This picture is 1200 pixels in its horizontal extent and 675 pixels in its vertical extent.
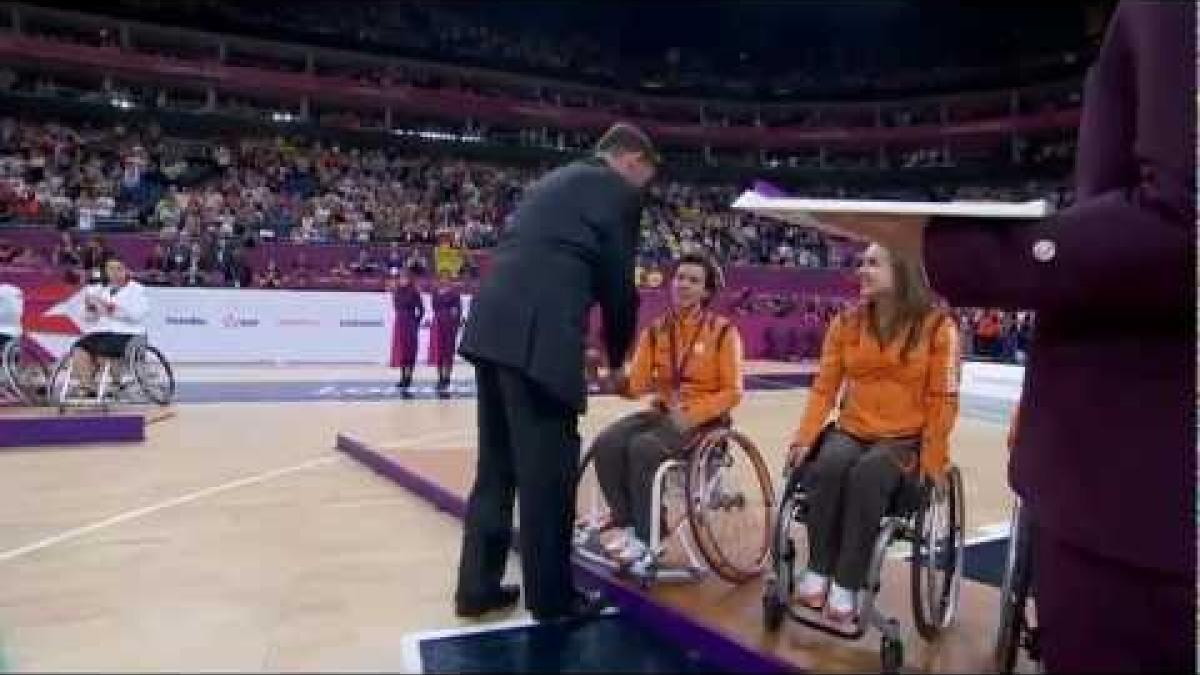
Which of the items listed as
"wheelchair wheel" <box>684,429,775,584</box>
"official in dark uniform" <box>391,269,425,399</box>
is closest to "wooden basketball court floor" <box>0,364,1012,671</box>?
"wheelchair wheel" <box>684,429,775,584</box>

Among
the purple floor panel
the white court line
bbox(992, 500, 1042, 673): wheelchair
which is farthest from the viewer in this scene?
the purple floor panel

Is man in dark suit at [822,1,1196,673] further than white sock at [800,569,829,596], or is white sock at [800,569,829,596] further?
white sock at [800,569,829,596]

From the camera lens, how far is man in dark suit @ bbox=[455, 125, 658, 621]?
8.84 ft

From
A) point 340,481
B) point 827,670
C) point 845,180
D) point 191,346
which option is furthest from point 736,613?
point 845,180

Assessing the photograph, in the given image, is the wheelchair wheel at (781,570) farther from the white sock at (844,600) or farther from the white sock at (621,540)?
the white sock at (621,540)

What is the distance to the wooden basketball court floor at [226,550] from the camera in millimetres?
2619

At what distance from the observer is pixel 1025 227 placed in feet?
3.74

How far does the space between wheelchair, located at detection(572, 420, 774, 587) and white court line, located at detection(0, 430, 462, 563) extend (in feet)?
6.57

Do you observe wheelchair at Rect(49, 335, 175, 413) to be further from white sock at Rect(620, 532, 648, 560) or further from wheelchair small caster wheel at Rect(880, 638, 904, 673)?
wheelchair small caster wheel at Rect(880, 638, 904, 673)

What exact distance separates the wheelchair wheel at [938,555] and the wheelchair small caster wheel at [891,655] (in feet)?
0.49

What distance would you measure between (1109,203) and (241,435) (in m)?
6.39

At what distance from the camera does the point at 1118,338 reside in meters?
1.16

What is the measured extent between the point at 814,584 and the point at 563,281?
1036 millimetres

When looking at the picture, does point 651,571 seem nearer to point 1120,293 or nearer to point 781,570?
point 781,570
